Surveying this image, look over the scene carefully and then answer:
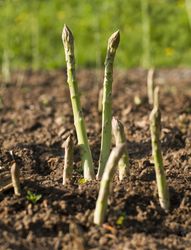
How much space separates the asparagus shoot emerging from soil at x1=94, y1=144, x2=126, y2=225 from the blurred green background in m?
9.11

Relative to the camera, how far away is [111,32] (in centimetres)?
1395

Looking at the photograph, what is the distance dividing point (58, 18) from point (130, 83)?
5290mm

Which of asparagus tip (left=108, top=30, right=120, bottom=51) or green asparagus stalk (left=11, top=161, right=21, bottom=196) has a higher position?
asparagus tip (left=108, top=30, right=120, bottom=51)

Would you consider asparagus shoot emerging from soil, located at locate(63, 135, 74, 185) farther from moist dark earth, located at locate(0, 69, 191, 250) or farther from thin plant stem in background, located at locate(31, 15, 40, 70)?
thin plant stem in background, located at locate(31, 15, 40, 70)

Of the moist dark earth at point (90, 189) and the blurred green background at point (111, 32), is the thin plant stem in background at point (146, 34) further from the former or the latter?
the moist dark earth at point (90, 189)

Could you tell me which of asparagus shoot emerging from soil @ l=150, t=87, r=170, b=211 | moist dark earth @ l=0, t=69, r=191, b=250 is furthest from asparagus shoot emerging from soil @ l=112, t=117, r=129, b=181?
asparagus shoot emerging from soil @ l=150, t=87, r=170, b=211

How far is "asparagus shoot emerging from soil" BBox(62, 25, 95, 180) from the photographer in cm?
414

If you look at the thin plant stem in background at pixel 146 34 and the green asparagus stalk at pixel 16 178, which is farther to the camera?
the thin plant stem in background at pixel 146 34

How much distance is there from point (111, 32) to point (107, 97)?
9952 millimetres

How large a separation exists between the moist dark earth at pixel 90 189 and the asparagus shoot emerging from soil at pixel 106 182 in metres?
0.08

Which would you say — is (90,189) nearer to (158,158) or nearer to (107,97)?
(158,158)

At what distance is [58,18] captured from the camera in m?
15.1

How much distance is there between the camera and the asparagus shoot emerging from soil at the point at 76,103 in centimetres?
414


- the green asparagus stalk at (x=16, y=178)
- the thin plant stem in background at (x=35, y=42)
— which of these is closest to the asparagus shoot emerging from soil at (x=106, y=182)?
the green asparagus stalk at (x=16, y=178)
